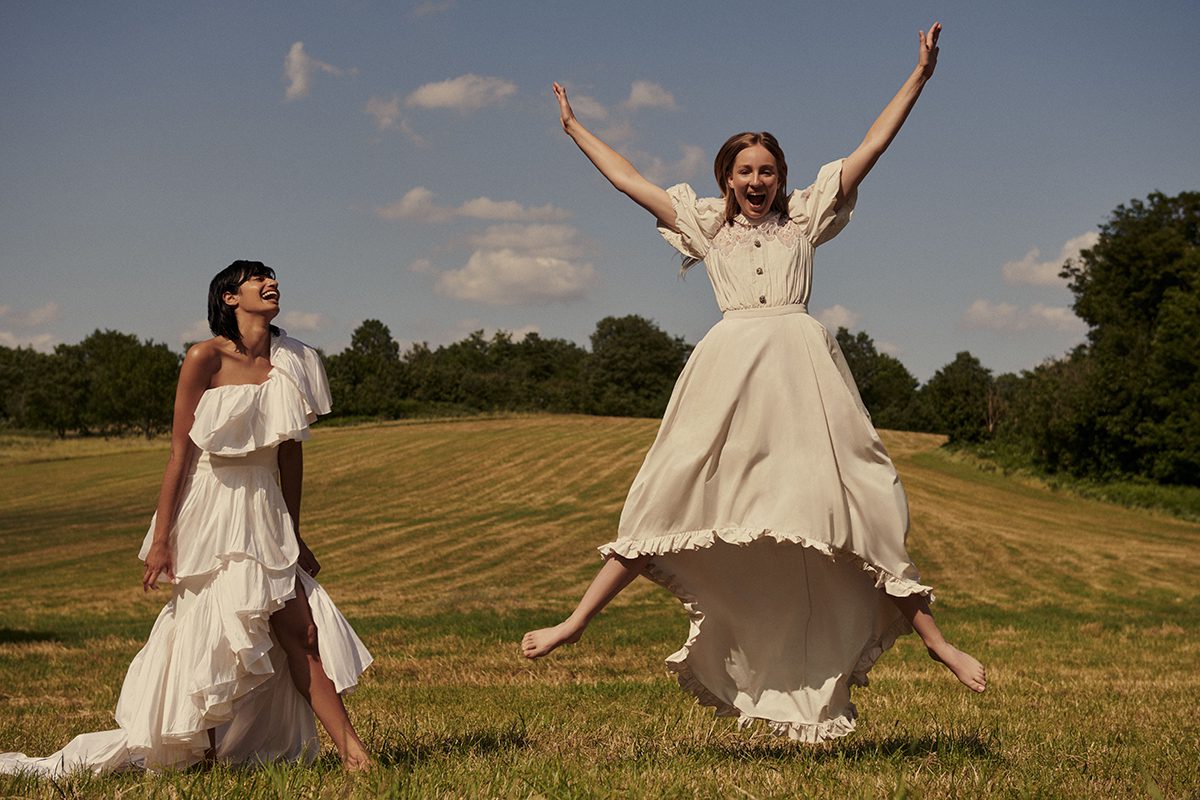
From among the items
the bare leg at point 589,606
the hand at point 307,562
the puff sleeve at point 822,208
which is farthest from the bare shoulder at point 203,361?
the puff sleeve at point 822,208

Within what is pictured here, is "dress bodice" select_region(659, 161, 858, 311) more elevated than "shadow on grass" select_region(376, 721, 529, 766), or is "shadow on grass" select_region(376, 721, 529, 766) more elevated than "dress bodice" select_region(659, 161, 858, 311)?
"dress bodice" select_region(659, 161, 858, 311)

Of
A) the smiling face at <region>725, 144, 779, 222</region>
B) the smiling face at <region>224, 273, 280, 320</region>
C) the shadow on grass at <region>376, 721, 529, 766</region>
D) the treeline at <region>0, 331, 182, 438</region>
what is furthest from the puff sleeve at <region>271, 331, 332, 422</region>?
the treeline at <region>0, 331, 182, 438</region>

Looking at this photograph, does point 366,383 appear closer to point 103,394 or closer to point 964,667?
point 103,394

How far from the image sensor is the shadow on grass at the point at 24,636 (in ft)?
42.1

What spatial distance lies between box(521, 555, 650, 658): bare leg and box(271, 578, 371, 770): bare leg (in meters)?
0.83

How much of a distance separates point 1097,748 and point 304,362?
153 inches

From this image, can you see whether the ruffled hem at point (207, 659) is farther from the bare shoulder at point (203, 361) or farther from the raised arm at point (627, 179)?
the raised arm at point (627, 179)

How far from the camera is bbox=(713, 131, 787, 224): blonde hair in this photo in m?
4.80

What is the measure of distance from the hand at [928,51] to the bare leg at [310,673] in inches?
132

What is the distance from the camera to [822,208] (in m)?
4.74

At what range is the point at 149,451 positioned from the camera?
61.8 m

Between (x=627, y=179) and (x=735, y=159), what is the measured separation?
0.48 metres

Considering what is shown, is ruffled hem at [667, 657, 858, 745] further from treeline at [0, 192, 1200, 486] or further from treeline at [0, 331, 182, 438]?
treeline at [0, 331, 182, 438]

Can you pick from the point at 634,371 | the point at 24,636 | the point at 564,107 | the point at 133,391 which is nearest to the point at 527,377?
the point at 634,371
